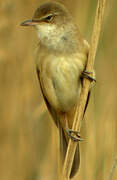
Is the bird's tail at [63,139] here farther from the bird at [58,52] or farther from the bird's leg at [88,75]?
the bird's leg at [88,75]

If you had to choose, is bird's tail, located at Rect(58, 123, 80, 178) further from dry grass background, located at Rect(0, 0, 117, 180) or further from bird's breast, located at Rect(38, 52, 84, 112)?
bird's breast, located at Rect(38, 52, 84, 112)

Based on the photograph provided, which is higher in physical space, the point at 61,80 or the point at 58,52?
the point at 58,52

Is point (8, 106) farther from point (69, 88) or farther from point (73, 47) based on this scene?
point (73, 47)

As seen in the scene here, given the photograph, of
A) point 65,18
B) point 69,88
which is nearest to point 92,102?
point 69,88

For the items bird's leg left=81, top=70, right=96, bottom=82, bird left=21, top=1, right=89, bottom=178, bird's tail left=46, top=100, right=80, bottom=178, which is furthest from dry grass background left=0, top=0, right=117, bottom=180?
bird's leg left=81, top=70, right=96, bottom=82

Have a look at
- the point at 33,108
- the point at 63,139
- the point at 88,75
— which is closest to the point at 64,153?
the point at 63,139

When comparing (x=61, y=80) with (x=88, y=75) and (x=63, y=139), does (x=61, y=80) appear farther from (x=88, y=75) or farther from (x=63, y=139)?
(x=63, y=139)
